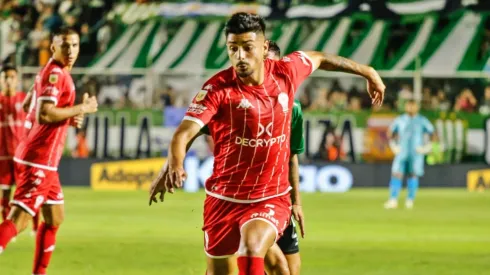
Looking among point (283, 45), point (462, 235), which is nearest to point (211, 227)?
point (462, 235)

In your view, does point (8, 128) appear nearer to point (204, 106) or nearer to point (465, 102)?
point (204, 106)

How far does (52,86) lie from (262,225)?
10.1 feet

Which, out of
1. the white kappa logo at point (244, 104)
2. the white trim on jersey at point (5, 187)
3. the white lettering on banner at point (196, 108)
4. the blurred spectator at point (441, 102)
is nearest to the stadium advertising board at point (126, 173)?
the blurred spectator at point (441, 102)

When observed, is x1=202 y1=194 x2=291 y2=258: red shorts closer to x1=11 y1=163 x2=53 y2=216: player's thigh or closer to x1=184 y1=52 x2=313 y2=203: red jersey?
x1=184 y1=52 x2=313 y2=203: red jersey

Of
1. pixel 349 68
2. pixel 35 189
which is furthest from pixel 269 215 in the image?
pixel 35 189

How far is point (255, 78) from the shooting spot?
23.5 feet

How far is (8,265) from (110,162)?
47.1 feet

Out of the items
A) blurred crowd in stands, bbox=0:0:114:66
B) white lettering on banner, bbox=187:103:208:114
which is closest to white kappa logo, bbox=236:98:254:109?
white lettering on banner, bbox=187:103:208:114

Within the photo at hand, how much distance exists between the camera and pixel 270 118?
23.6 feet

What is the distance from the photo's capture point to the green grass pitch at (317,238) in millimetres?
11695

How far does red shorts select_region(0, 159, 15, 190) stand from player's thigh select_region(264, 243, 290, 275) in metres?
7.59

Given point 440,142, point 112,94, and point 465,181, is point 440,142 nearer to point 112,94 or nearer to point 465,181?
point 465,181

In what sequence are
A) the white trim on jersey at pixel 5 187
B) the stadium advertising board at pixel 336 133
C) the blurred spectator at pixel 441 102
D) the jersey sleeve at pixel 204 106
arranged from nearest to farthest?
the jersey sleeve at pixel 204 106, the white trim on jersey at pixel 5 187, the stadium advertising board at pixel 336 133, the blurred spectator at pixel 441 102

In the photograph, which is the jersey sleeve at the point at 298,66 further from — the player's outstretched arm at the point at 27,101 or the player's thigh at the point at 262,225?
the player's outstretched arm at the point at 27,101
